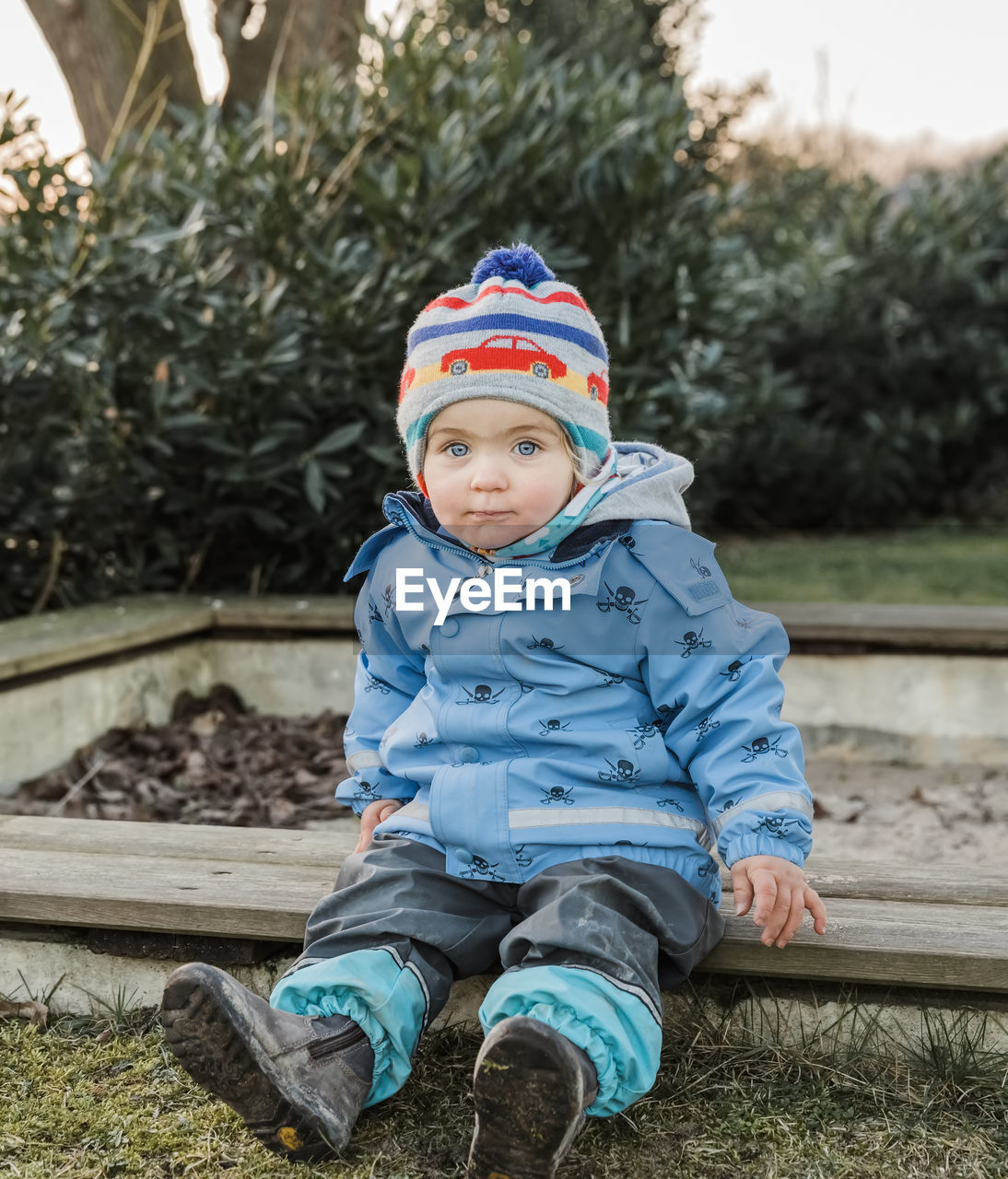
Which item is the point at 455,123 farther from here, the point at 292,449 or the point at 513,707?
the point at 513,707

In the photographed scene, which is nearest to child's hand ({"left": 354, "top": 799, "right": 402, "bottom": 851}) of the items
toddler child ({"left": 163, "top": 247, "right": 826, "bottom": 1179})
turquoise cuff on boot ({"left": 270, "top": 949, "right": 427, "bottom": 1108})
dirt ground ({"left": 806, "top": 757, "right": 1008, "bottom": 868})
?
toddler child ({"left": 163, "top": 247, "right": 826, "bottom": 1179})

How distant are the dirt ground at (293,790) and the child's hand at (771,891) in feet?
4.39

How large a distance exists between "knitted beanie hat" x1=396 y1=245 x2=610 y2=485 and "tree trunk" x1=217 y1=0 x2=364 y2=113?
14.5 ft

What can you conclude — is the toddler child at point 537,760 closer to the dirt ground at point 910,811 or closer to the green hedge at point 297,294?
the dirt ground at point 910,811

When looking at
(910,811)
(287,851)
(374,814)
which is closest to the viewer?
(374,814)

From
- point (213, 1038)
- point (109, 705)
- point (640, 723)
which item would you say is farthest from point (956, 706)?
A: point (213, 1038)

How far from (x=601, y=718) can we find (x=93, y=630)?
230 cm

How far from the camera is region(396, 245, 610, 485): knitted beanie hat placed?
1896 mm

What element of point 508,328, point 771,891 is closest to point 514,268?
point 508,328

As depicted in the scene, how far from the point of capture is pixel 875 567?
6754 millimetres

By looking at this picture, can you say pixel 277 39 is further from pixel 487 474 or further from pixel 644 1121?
pixel 644 1121

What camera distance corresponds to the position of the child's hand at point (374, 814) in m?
2.07

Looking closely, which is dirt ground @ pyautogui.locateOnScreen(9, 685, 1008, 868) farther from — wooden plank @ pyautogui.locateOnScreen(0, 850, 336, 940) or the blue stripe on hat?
the blue stripe on hat

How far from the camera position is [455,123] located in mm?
4445
